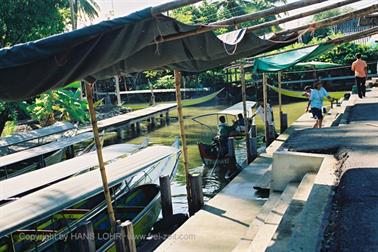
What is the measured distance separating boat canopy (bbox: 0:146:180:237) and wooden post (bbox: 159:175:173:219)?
0.50m

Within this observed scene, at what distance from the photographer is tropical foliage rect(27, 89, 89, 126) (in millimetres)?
18922

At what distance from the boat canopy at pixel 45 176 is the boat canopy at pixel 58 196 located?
0.65 metres

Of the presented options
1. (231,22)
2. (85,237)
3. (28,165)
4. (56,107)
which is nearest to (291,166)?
(231,22)

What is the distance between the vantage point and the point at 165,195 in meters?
8.39

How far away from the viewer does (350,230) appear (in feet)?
11.2

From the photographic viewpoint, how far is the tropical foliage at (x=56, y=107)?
1892cm

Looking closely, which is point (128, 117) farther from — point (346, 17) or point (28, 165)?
point (346, 17)

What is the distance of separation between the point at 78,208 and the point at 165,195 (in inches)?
74.6

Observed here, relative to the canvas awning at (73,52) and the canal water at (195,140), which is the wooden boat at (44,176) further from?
the canvas awning at (73,52)

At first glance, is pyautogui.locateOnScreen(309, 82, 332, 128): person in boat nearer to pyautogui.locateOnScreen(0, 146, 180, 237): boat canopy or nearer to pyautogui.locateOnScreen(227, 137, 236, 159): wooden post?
pyautogui.locateOnScreen(227, 137, 236, 159): wooden post

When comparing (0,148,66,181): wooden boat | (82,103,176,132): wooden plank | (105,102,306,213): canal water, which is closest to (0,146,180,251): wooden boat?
(105,102,306,213): canal water

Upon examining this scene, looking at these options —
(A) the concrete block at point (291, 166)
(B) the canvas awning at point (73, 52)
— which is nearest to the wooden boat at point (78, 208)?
(B) the canvas awning at point (73, 52)

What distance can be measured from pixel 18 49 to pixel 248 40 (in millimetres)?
4187

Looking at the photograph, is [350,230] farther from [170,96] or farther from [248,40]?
[170,96]
